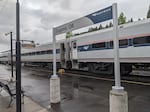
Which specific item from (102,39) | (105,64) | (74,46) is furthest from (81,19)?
(74,46)

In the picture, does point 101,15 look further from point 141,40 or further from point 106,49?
point 106,49

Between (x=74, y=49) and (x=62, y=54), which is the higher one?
(x=74, y=49)

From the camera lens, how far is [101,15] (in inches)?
186

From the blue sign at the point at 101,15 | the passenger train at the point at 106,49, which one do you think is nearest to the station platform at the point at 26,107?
the blue sign at the point at 101,15

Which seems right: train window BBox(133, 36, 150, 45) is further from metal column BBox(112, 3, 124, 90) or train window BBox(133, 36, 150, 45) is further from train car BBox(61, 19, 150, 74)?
metal column BBox(112, 3, 124, 90)

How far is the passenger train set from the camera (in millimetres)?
10512

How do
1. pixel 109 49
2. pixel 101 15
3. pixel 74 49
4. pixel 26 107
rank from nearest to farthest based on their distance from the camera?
1. pixel 101 15
2. pixel 26 107
3. pixel 109 49
4. pixel 74 49

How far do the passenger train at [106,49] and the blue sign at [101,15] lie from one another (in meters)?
6.22

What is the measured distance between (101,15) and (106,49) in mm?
8434

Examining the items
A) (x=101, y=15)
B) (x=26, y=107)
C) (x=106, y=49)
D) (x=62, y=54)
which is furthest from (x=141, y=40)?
(x=62, y=54)

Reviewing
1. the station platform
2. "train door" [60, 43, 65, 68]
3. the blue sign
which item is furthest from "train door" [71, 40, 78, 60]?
the blue sign

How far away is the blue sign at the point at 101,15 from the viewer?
14.6 ft

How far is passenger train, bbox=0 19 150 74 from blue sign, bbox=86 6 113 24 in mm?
6216

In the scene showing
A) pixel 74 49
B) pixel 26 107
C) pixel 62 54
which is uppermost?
pixel 74 49
